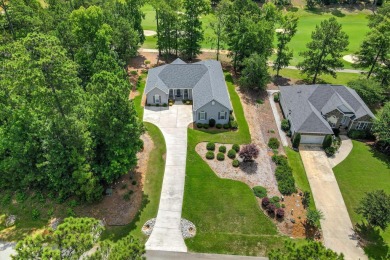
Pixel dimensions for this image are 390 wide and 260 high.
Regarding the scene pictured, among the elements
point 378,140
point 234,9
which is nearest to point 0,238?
point 378,140

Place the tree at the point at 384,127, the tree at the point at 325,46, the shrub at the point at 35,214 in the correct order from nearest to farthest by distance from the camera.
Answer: the shrub at the point at 35,214 < the tree at the point at 384,127 < the tree at the point at 325,46

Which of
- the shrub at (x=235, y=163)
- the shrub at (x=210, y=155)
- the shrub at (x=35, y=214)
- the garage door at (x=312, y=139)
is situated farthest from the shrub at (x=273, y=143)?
the shrub at (x=35, y=214)

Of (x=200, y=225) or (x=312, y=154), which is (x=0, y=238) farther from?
(x=312, y=154)

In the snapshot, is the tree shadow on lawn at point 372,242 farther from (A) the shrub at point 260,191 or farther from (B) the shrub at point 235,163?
(B) the shrub at point 235,163

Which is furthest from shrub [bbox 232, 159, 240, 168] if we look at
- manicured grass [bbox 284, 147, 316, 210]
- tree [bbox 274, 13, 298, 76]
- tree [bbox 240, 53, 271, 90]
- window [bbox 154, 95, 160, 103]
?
tree [bbox 274, 13, 298, 76]

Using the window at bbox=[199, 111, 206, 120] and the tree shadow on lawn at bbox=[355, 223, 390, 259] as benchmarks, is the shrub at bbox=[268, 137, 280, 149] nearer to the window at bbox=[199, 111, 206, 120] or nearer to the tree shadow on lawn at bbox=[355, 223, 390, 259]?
the window at bbox=[199, 111, 206, 120]
